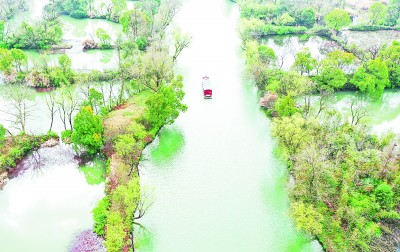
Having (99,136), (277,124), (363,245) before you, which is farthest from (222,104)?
(363,245)

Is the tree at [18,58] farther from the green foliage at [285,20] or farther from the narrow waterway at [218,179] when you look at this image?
the green foliage at [285,20]

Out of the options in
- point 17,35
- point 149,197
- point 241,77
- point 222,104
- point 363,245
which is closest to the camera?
point 363,245

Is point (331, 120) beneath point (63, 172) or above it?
above

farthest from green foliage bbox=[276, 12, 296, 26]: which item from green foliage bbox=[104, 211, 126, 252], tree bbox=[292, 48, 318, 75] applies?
green foliage bbox=[104, 211, 126, 252]

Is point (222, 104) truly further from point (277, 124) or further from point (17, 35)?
point (17, 35)

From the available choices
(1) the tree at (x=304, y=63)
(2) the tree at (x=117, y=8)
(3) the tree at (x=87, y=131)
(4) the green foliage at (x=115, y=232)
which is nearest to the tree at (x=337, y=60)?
(1) the tree at (x=304, y=63)

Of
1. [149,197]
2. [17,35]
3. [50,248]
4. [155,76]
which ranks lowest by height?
[50,248]

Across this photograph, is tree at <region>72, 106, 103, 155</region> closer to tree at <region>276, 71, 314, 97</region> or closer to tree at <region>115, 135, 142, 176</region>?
tree at <region>115, 135, 142, 176</region>
